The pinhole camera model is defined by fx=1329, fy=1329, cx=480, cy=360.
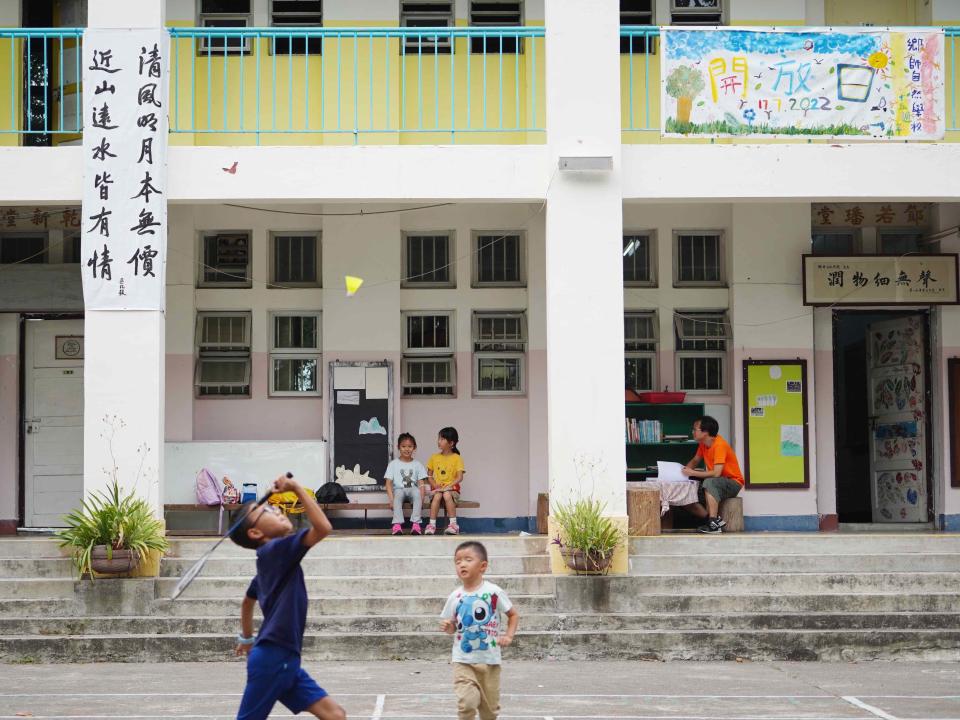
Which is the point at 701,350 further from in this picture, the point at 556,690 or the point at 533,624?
the point at 556,690

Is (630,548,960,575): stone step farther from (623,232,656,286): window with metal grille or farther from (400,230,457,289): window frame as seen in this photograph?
(400,230,457,289): window frame

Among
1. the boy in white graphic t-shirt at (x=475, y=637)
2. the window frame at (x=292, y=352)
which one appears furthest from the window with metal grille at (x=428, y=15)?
the boy in white graphic t-shirt at (x=475, y=637)

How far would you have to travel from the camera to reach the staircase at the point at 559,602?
35.0ft

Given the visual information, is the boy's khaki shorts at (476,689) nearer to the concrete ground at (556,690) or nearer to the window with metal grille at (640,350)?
the concrete ground at (556,690)

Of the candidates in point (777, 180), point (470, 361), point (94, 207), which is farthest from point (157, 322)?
point (777, 180)

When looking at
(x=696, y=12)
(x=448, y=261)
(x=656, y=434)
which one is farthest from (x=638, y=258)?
(x=696, y=12)

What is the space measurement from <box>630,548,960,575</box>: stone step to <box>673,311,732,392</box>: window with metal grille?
3.87m

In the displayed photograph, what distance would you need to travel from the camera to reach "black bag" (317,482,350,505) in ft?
46.5

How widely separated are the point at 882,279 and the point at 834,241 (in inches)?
31.7

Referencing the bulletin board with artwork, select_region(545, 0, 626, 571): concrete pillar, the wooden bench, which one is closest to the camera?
select_region(545, 0, 626, 571): concrete pillar

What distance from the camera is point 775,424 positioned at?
49.7 feet

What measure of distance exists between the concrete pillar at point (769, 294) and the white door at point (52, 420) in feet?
24.8

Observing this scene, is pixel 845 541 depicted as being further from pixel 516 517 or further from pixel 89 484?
pixel 89 484

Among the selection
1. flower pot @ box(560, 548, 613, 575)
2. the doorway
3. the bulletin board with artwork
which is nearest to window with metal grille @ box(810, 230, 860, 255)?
the doorway
